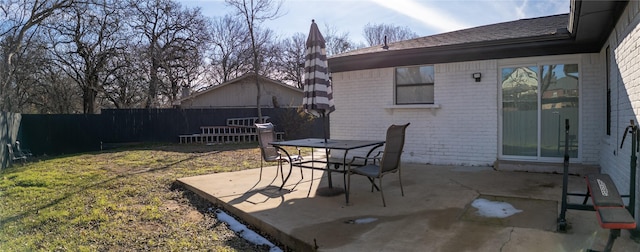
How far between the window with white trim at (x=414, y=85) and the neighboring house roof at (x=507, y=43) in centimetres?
19

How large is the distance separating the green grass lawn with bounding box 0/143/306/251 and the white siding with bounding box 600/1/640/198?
3.71m

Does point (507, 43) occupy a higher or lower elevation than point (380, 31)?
lower

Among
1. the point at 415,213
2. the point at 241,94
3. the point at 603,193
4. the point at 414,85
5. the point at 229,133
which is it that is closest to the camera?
the point at 603,193

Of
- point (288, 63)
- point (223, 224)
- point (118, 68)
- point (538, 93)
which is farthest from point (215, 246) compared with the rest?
point (288, 63)

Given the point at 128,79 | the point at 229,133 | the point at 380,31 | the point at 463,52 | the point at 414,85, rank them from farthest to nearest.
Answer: the point at 380,31
the point at 128,79
the point at 229,133
the point at 414,85
the point at 463,52

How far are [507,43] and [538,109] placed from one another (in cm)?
125

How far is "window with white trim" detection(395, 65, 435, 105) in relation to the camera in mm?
7637

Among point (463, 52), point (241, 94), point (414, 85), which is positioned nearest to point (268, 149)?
point (414, 85)

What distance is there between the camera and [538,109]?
6539 millimetres

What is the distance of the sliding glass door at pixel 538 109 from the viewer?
6391 millimetres

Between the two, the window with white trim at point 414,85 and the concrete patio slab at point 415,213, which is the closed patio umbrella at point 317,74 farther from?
the window with white trim at point 414,85

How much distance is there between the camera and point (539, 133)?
6551 mm

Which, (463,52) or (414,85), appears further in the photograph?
(414,85)

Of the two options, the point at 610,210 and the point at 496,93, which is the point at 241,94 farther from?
the point at 610,210
